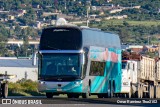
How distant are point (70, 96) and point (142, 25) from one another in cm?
14013

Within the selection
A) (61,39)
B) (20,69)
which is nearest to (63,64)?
(61,39)

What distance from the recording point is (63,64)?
4803cm

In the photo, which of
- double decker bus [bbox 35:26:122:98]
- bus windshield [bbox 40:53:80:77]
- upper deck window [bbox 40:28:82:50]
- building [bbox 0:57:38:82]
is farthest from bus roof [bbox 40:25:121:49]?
building [bbox 0:57:38:82]

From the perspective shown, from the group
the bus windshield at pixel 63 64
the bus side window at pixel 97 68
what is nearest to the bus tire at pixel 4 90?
the bus windshield at pixel 63 64

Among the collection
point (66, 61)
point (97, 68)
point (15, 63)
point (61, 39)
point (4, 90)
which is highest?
point (61, 39)

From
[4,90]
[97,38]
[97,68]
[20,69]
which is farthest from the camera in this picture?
[20,69]

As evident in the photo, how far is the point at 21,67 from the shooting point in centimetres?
10550

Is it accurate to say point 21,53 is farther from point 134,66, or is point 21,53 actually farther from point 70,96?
point 70,96

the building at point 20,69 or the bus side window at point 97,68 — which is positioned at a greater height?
the bus side window at point 97,68

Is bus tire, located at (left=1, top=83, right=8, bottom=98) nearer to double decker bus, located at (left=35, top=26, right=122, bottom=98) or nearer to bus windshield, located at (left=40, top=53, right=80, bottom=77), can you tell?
double decker bus, located at (left=35, top=26, right=122, bottom=98)

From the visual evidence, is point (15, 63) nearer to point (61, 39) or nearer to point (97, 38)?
point (97, 38)

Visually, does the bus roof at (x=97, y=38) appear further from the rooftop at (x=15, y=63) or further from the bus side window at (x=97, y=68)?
the rooftop at (x=15, y=63)

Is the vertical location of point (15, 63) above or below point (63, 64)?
below

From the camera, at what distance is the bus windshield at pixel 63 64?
4797 centimetres
